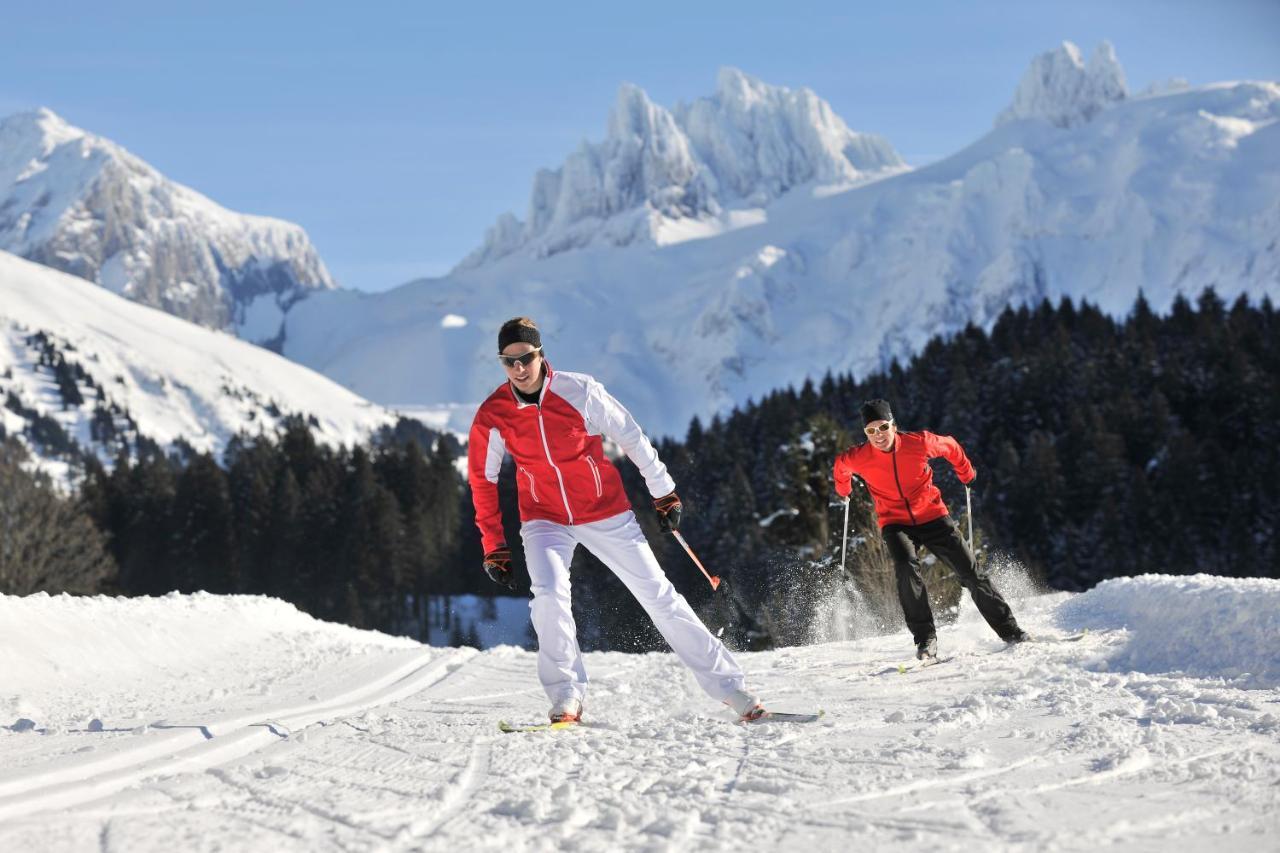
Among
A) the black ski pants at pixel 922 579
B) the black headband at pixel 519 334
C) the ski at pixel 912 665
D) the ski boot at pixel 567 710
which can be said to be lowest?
the ski at pixel 912 665

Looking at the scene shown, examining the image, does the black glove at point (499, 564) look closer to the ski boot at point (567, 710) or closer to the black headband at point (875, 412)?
the ski boot at point (567, 710)

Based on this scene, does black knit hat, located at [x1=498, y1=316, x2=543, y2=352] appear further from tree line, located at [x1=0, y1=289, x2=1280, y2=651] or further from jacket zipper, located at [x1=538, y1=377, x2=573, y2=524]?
tree line, located at [x1=0, y1=289, x2=1280, y2=651]

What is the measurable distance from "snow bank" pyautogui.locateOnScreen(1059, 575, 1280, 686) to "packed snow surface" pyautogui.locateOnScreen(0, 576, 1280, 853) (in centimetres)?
3

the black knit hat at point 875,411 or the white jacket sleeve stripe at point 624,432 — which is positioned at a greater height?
the black knit hat at point 875,411

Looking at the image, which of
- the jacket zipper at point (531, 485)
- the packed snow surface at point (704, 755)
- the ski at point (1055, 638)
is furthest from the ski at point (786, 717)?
the ski at point (1055, 638)

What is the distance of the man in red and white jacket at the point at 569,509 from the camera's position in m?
5.90

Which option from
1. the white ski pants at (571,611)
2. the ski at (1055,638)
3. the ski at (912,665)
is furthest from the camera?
the ski at (1055,638)

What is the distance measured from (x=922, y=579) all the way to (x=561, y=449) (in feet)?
12.5

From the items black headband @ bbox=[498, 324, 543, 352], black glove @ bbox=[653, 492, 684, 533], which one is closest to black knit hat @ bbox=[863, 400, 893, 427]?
black glove @ bbox=[653, 492, 684, 533]

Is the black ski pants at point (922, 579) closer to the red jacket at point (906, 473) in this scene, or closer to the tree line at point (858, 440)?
the red jacket at point (906, 473)

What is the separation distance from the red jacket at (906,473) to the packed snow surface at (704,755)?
1.19 meters

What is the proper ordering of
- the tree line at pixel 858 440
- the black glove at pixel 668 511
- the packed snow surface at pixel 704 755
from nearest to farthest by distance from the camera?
the packed snow surface at pixel 704 755
the black glove at pixel 668 511
the tree line at pixel 858 440

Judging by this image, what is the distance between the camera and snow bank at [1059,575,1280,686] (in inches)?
290

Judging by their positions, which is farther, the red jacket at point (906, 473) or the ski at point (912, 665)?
the red jacket at point (906, 473)
